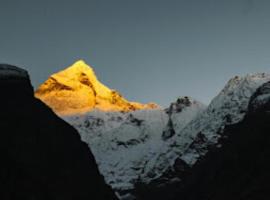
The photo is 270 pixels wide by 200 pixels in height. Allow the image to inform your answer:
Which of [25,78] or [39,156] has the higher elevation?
[25,78]

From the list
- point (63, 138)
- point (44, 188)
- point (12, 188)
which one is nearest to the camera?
point (12, 188)

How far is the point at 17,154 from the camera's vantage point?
233 ft

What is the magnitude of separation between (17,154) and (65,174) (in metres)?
8.05

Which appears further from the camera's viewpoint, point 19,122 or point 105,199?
point 105,199

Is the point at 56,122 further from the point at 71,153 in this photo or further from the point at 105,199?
the point at 105,199

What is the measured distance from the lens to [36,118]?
79.4 meters

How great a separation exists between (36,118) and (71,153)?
5.75 meters

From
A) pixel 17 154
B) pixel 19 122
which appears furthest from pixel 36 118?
pixel 17 154

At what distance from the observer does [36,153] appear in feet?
246

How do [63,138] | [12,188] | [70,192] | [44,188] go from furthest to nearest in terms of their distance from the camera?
[63,138]
[70,192]
[44,188]
[12,188]

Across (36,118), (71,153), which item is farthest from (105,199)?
(36,118)

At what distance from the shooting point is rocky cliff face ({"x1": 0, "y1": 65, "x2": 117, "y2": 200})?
68438 mm

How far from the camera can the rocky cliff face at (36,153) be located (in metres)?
68.4

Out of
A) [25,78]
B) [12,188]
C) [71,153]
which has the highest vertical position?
[25,78]
